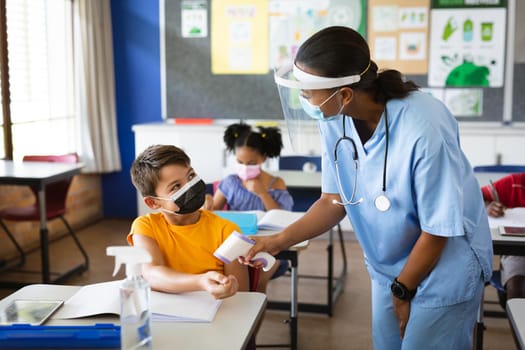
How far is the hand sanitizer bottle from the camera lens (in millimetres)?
1280

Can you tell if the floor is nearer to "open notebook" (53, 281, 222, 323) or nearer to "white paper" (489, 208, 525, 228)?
"white paper" (489, 208, 525, 228)

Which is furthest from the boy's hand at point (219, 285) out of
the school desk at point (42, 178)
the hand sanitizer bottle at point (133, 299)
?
the school desk at point (42, 178)

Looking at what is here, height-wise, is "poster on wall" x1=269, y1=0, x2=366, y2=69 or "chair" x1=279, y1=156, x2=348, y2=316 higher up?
"poster on wall" x1=269, y1=0, x2=366, y2=69

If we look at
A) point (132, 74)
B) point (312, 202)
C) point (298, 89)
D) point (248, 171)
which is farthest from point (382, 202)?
point (132, 74)

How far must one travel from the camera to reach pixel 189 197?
6.09ft

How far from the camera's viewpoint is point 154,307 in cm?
156

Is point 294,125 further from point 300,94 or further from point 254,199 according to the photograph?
point 254,199

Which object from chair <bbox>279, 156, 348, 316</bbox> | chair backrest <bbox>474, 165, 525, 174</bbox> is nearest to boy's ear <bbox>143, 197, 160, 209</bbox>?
chair <bbox>279, 156, 348, 316</bbox>

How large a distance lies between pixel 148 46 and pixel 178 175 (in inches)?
149

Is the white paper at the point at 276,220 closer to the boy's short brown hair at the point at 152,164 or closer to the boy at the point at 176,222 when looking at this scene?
the boy at the point at 176,222

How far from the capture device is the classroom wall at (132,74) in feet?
17.8

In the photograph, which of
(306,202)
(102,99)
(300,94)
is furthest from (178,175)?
(102,99)

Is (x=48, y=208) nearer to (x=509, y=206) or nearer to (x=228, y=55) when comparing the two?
(x=228, y=55)

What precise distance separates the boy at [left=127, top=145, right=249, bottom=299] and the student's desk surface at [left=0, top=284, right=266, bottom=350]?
0.27 meters
